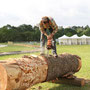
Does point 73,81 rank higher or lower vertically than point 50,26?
lower

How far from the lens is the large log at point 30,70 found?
316cm

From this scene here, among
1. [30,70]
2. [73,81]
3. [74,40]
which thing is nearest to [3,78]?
[30,70]

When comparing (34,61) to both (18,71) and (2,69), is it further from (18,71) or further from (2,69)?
(2,69)

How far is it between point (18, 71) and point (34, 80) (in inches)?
25.1

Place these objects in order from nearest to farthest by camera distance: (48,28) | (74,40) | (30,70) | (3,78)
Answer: (3,78) → (30,70) → (48,28) → (74,40)

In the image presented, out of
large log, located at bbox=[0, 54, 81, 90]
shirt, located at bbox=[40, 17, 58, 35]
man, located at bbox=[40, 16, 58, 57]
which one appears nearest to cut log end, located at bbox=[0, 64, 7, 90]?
large log, located at bbox=[0, 54, 81, 90]

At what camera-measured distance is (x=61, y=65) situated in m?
4.92

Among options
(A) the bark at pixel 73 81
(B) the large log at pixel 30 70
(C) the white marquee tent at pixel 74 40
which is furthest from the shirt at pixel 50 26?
(C) the white marquee tent at pixel 74 40

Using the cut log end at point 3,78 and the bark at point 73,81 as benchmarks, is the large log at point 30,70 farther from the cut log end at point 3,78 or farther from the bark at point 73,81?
the bark at point 73,81

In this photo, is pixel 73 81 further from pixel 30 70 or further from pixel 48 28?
pixel 30 70

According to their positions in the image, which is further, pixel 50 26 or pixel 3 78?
pixel 50 26

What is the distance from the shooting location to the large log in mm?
3160

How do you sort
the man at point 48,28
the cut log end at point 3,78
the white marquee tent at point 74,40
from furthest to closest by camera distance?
the white marquee tent at point 74,40 → the man at point 48,28 → the cut log end at point 3,78

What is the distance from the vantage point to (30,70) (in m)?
3.67
